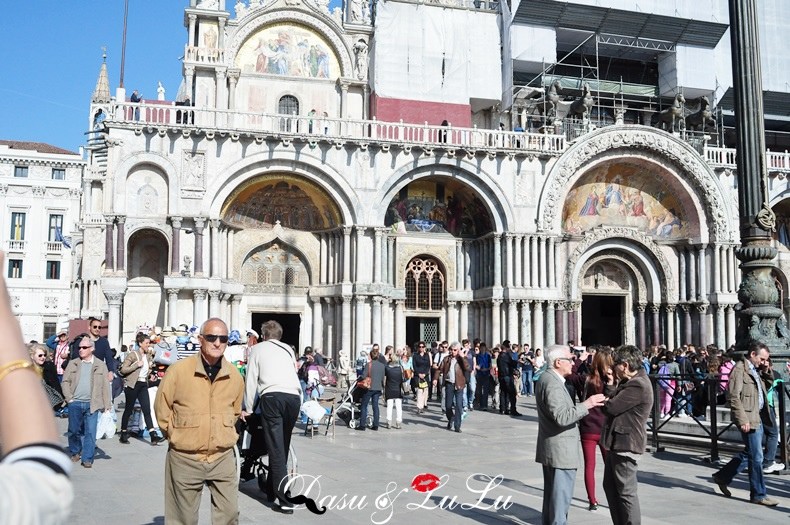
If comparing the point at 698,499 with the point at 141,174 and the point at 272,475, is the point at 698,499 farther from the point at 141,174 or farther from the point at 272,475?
the point at 141,174

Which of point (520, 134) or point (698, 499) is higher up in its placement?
point (520, 134)

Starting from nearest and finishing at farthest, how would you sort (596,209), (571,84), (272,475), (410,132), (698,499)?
1. (272,475)
2. (698,499)
3. (410,132)
4. (596,209)
5. (571,84)

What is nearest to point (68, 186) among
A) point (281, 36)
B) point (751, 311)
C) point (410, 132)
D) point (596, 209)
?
point (281, 36)

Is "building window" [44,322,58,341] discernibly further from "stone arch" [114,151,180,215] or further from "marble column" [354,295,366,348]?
"marble column" [354,295,366,348]

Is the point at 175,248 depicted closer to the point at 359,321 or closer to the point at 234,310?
the point at 234,310

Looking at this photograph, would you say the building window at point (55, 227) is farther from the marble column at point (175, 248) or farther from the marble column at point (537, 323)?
the marble column at point (537, 323)

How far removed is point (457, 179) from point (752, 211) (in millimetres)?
16942

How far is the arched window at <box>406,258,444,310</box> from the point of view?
3089cm

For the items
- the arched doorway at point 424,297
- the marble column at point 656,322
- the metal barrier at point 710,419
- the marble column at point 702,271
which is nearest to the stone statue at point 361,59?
the arched doorway at point 424,297

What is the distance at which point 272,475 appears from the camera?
861 cm

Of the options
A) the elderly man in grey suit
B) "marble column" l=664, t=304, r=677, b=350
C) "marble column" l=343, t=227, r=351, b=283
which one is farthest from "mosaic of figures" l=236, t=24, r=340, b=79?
the elderly man in grey suit

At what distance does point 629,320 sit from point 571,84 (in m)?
10.7

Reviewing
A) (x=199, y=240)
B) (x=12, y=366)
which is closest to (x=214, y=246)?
(x=199, y=240)

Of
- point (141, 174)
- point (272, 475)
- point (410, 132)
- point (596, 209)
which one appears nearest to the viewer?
point (272, 475)
